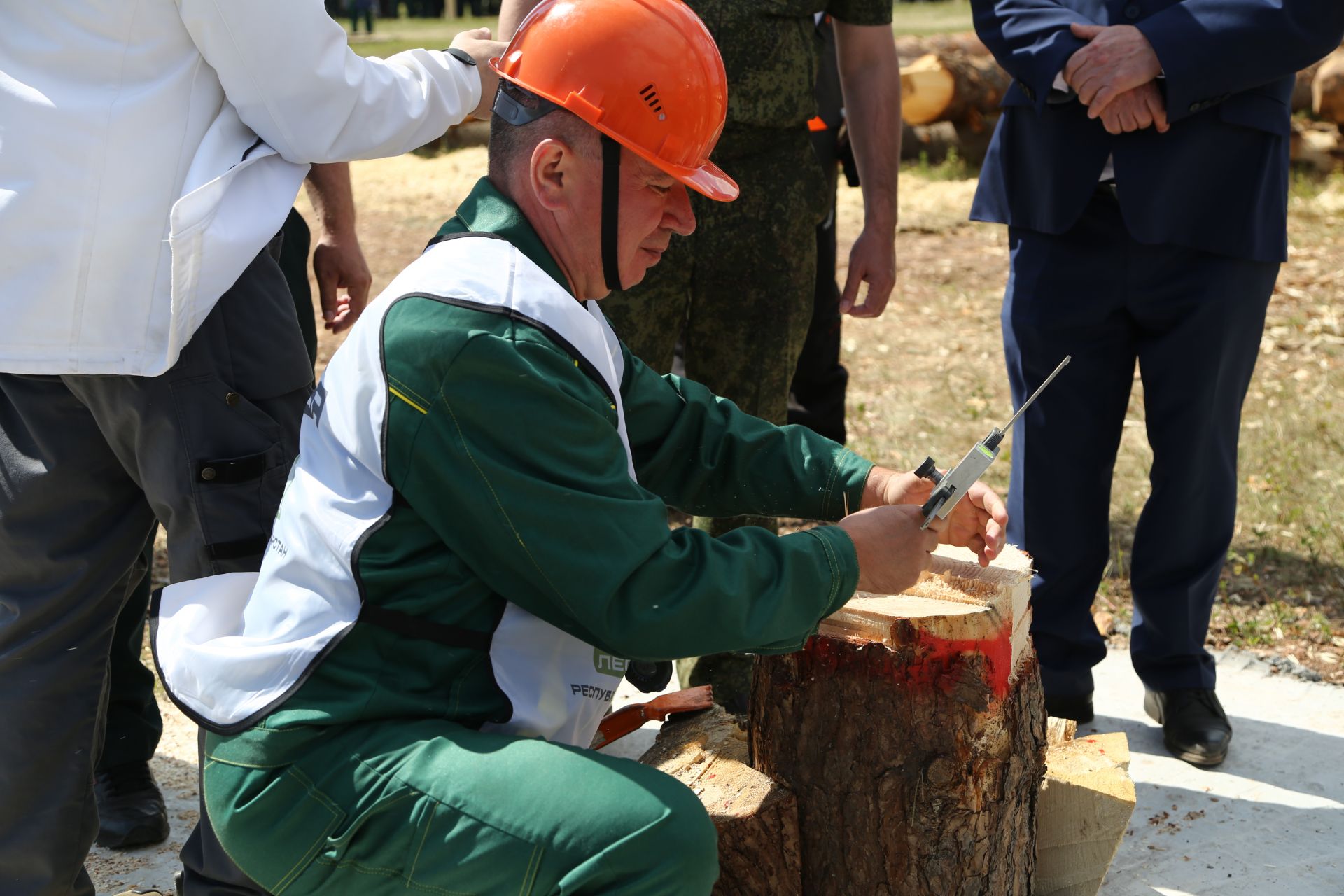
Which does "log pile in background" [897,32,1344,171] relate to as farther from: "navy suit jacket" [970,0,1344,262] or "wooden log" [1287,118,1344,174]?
"navy suit jacket" [970,0,1344,262]

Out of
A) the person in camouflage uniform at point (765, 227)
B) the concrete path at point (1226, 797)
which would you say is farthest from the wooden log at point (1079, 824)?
the person in camouflage uniform at point (765, 227)

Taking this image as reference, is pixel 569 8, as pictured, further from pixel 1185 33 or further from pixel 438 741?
pixel 1185 33

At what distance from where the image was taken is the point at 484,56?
2.48 m

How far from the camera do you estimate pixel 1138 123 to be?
3139mm

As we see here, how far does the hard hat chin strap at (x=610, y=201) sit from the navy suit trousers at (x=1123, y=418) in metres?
1.67

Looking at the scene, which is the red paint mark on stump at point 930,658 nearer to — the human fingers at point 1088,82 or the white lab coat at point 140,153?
the white lab coat at point 140,153

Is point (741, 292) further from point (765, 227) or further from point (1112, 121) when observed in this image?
point (1112, 121)

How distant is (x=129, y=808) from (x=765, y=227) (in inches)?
82.6

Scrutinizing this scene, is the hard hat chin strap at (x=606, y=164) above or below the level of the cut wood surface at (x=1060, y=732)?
above

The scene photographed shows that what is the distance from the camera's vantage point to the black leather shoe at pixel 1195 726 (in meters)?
3.36

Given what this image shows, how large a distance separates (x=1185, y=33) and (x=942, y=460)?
108 inches

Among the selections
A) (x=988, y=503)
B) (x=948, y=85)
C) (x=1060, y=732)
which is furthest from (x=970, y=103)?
(x=988, y=503)

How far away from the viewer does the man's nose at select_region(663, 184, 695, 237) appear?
7.08 feet

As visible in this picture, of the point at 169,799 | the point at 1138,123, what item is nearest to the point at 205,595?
the point at 169,799
